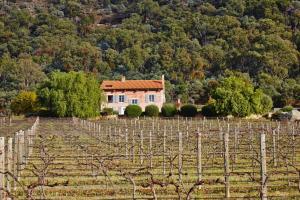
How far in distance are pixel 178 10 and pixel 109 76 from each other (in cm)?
7426

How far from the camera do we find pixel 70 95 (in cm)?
6288

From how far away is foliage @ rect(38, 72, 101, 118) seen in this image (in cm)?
6241

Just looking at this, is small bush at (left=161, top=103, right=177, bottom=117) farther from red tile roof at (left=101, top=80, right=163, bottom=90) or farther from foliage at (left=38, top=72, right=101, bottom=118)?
red tile roof at (left=101, top=80, right=163, bottom=90)

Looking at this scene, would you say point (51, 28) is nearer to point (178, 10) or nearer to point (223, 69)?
point (178, 10)

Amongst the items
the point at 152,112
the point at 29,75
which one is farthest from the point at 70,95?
the point at 29,75

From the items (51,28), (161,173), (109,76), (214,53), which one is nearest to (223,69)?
(214,53)

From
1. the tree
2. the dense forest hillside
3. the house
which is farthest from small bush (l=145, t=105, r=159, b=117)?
the tree

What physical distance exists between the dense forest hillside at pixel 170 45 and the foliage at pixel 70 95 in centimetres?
2045

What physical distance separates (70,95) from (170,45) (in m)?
81.9

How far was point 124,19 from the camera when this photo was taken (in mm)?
193000

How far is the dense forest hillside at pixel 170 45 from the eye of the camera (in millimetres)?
104875

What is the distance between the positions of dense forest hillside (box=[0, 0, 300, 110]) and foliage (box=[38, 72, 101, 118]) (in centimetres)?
2045

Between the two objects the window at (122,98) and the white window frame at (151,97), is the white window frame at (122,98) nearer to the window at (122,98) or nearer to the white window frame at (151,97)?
the window at (122,98)

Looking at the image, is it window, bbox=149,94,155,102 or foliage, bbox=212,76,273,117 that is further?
window, bbox=149,94,155,102
